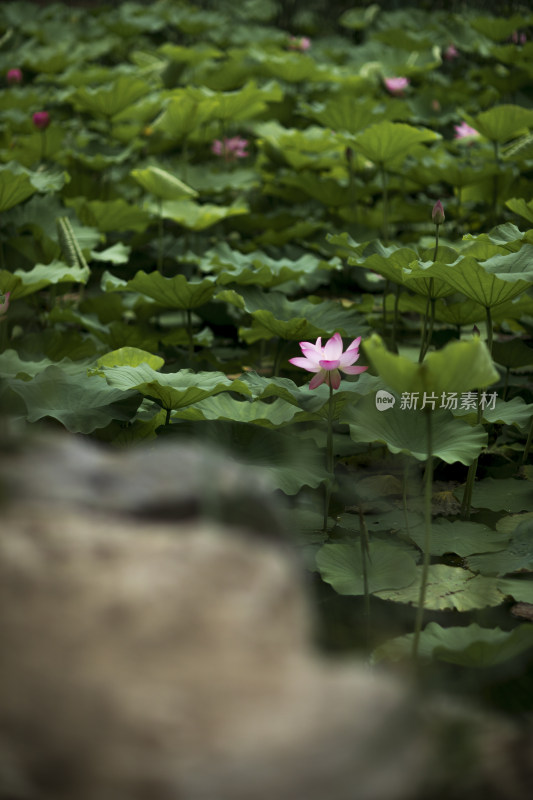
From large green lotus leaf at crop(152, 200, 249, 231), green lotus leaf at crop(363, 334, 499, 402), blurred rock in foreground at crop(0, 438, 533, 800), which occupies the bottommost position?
large green lotus leaf at crop(152, 200, 249, 231)

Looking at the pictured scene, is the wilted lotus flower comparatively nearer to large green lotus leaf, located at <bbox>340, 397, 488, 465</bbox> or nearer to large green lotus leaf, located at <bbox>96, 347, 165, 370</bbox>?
large green lotus leaf, located at <bbox>340, 397, 488, 465</bbox>

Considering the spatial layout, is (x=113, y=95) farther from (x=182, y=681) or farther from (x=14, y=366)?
(x=182, y=681)

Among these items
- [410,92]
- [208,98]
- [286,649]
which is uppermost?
[286,649]

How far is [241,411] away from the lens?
1.34 metres

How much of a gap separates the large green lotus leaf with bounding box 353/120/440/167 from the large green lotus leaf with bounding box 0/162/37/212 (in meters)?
0.80

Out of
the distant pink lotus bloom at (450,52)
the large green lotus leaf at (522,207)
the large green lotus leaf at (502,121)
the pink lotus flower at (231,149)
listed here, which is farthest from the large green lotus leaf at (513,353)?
the distant pink lotus bloom at (450,52)

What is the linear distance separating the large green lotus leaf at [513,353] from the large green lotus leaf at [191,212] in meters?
0.83

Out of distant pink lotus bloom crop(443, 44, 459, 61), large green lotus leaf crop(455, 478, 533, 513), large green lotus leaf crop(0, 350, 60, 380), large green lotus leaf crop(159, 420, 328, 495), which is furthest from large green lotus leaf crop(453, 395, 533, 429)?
distant pink lotus bloom crop(443, 44, 459, 61)

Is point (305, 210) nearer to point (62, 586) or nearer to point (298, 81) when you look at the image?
point (298, 81)

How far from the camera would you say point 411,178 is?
2547 millimetres

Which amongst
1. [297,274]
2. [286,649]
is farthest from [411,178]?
[286,649]

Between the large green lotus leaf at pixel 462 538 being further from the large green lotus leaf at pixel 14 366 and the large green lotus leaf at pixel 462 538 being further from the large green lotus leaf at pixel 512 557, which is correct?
the large green lotus leaf at pixel 14 366

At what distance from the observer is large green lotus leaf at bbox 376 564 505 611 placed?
1108 mm

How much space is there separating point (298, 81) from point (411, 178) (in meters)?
1.32
